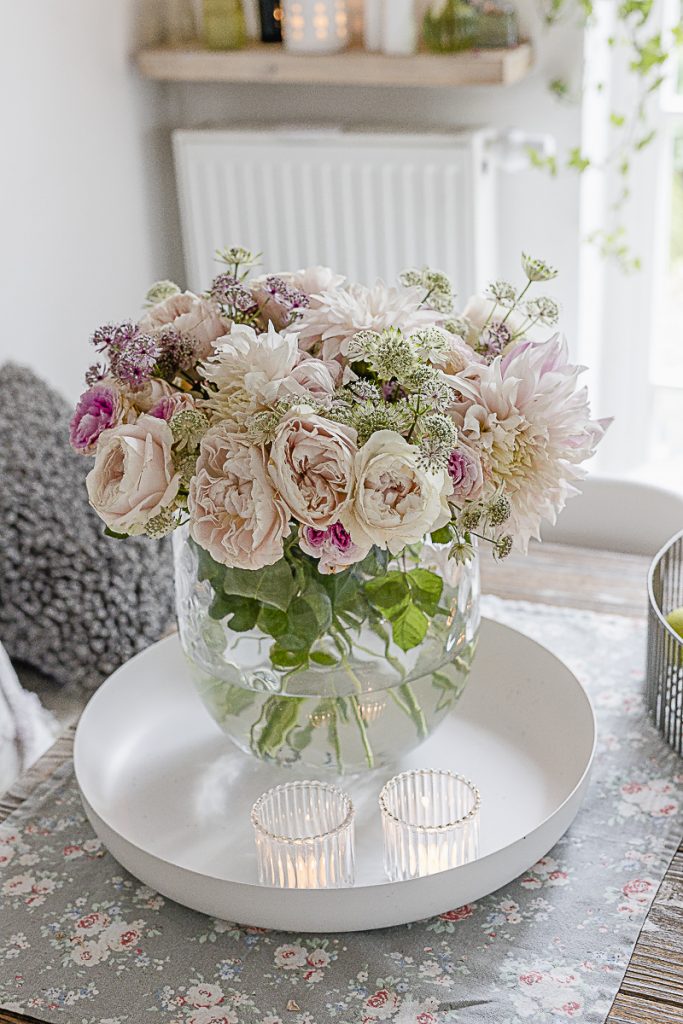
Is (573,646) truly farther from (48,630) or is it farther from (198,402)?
(48,630)

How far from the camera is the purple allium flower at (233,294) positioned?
94cm

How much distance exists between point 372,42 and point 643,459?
1074 millimetres

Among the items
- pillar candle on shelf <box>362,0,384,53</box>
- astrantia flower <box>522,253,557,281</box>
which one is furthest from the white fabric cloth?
pillar candle on shelf <box>362,0,384,53</box>

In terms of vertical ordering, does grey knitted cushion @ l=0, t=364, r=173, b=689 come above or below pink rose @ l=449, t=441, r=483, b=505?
below

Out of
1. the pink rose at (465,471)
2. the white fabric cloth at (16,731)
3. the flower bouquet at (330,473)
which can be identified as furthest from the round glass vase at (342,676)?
the white fabric cloth at (16,731)

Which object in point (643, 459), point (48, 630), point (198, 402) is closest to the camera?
point (198, 402)

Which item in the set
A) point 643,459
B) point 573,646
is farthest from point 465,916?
point 643,459

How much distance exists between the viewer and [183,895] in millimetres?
928

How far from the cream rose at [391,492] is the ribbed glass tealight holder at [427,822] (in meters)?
0.24

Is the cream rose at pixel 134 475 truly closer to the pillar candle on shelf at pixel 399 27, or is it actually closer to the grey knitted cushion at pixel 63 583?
the grey knitted cushion at pixel 63 583

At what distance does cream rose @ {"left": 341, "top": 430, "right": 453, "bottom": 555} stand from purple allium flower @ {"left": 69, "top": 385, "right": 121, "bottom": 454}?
0.23m

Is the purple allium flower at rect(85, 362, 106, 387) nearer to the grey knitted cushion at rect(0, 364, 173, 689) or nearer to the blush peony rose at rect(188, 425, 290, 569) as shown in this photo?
the blush peony rose at rect(188, 425, 290, 569)

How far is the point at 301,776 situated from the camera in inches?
41.5

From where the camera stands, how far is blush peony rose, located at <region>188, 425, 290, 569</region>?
2.71 ft
